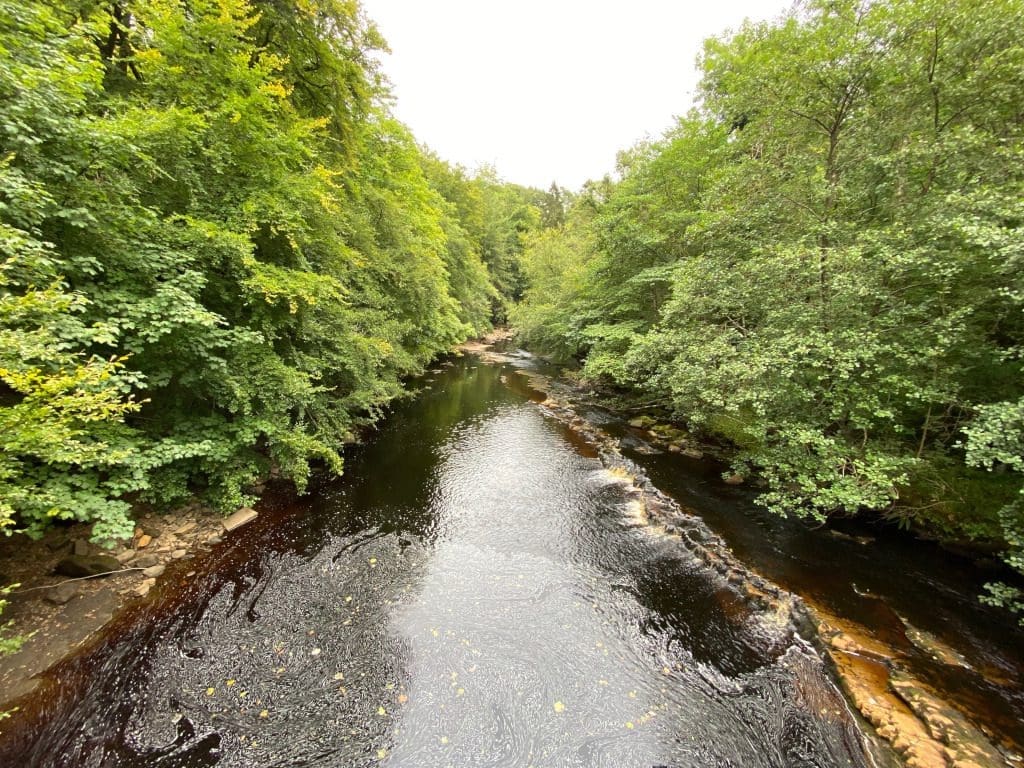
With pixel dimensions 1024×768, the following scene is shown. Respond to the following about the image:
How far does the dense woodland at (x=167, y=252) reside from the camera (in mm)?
3914

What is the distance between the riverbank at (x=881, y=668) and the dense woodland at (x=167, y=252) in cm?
781

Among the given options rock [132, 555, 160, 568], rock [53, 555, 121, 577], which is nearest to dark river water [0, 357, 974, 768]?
rock [132, 555, 160, 568]

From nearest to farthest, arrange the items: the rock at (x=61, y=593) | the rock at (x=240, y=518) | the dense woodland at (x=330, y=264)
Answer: the dense woodland at (x=330, y=264) < the rock at (x=61, y=593) < the rock at (x=240, y=518)

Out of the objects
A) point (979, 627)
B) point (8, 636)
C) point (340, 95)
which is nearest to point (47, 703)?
point (8, 636)

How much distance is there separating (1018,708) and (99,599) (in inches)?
474

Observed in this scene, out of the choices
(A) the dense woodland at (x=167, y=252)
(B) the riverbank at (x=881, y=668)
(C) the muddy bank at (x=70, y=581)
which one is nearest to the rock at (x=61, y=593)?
(C) the muddy bank at (x=70, y=581)

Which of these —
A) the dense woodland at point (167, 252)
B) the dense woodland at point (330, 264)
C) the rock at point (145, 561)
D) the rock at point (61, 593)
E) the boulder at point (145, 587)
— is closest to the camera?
the dense woodland at point (167, 252)

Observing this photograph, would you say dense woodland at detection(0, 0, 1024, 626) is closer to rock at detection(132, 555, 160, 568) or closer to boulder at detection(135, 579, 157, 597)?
rock at detection(132, 555, 160, 568)

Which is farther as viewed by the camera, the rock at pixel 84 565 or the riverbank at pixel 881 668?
the rock at pixel 84 565

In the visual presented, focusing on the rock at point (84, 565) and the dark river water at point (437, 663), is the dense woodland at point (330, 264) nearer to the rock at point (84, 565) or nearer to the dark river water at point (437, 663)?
the rock at point (84, 565)

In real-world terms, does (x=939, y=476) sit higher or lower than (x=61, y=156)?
lower

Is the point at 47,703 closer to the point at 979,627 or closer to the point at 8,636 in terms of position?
the point at 8,636

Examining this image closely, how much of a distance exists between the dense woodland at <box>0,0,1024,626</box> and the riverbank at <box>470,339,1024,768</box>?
1.55 metres

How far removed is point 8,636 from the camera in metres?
4.52
